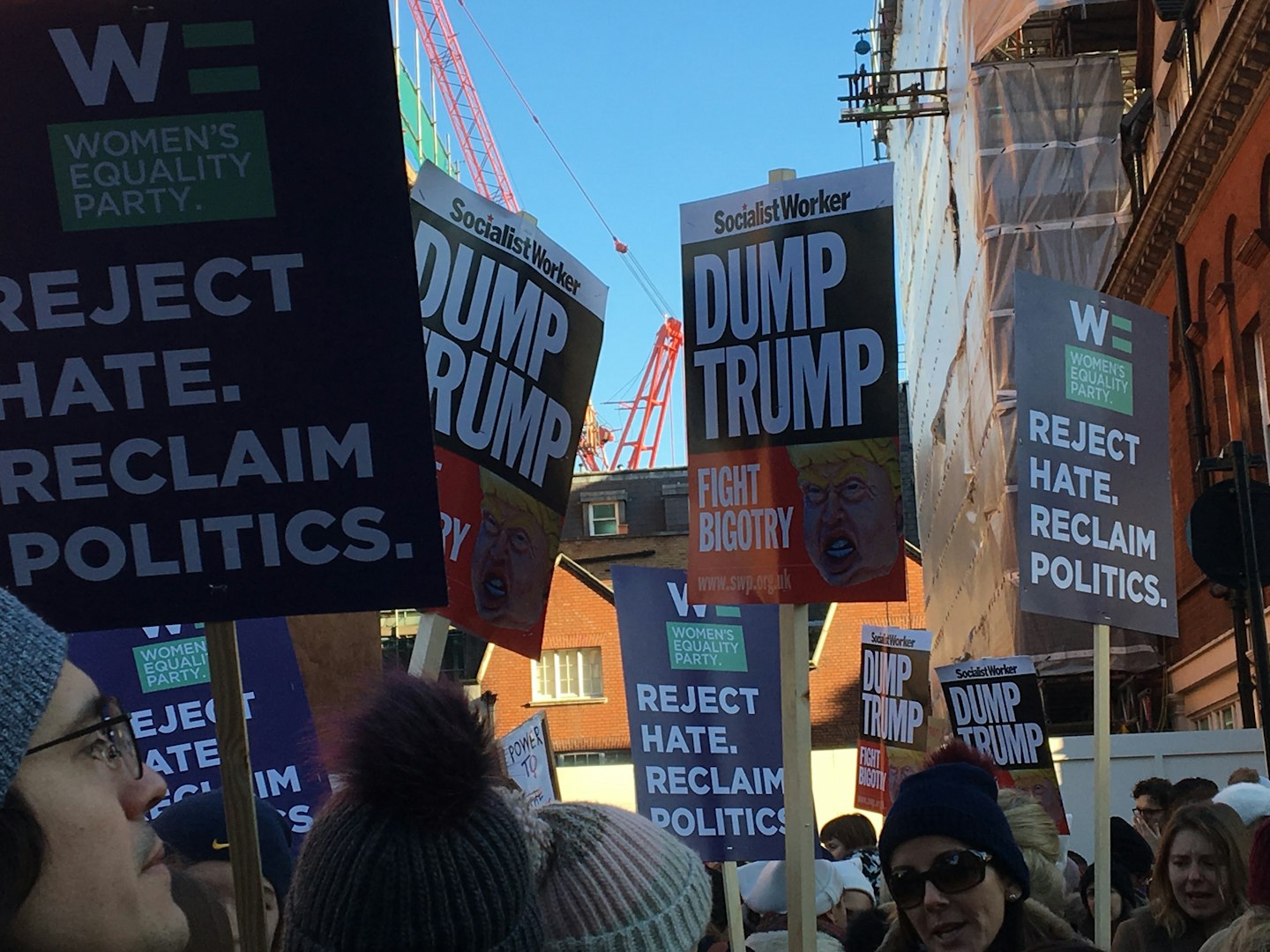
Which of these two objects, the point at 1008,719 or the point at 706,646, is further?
the point at 1008,719

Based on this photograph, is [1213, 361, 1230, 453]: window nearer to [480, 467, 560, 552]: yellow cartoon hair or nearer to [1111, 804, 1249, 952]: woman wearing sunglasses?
[1111, 804, 1249, 952]: woman wearing sunglasses

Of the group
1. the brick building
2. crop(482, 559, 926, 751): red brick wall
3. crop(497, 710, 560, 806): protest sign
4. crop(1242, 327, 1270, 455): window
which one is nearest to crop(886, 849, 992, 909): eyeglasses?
crop(497, 710, 560, 806): protest sign

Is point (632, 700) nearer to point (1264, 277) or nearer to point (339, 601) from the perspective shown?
point (339, 601)

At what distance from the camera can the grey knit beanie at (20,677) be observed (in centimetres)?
194

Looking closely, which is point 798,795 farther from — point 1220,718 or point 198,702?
point 1220,718

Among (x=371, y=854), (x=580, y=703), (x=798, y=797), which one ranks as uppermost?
(x=371, y=854)

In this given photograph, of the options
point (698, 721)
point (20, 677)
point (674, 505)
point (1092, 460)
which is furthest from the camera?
point (674, 505)

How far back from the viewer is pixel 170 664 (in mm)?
6465

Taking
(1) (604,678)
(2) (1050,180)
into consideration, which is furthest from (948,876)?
(1) (604,678)

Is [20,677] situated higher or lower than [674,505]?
lower

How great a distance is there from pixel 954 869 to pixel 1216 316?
664 inches

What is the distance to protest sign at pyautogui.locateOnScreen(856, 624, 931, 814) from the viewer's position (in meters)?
12.0

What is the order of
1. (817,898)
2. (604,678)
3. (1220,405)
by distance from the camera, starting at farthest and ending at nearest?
(604,678), (1220,405), (817,898)

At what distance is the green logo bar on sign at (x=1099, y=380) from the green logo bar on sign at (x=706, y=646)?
2.51m
